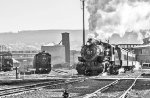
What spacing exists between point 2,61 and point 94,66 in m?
29.7

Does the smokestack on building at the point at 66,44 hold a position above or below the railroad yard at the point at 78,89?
above

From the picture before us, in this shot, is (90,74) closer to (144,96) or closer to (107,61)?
(107,61)

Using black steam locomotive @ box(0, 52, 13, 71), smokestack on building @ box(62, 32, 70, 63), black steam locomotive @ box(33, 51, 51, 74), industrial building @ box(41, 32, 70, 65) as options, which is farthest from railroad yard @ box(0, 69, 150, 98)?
smokestack on building @ box(62, 32, 70, 63)

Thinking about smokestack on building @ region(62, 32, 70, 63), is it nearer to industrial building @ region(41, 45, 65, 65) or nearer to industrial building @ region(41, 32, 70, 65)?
industrial building @ region(41, 32, 70, 65)

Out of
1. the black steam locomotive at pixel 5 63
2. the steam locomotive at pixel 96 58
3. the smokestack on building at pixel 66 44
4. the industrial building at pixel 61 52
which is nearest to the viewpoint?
the steam locomotive at pixel 96 58

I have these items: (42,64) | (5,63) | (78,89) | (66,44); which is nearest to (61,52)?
(66,44)

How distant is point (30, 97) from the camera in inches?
584

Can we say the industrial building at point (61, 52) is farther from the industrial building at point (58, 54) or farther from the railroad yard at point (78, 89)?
the railroad yard at point (78, 89)

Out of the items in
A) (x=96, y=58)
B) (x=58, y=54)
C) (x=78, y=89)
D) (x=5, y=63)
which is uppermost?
(x=58, y=54)

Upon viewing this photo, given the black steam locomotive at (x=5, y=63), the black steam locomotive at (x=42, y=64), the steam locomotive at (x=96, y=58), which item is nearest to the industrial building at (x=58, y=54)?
the black steam locomotive at (x=5, y=63)

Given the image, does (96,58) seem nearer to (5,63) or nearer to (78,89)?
(78,89)

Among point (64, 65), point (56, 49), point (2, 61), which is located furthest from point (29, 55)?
point (2, 61)

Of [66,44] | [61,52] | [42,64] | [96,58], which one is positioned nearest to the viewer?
[96,58]

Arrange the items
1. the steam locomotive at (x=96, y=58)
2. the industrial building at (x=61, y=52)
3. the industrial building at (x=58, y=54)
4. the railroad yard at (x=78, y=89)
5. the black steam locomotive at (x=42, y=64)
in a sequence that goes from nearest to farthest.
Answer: the railroad yard at (x=78, y=89) → the steam locomotive at (x=96, y=58) → the black steam locomotive at (x=42, y=64) → the industrial building at (x=58, y=54) → the industrial building at (x=61, y=52)
